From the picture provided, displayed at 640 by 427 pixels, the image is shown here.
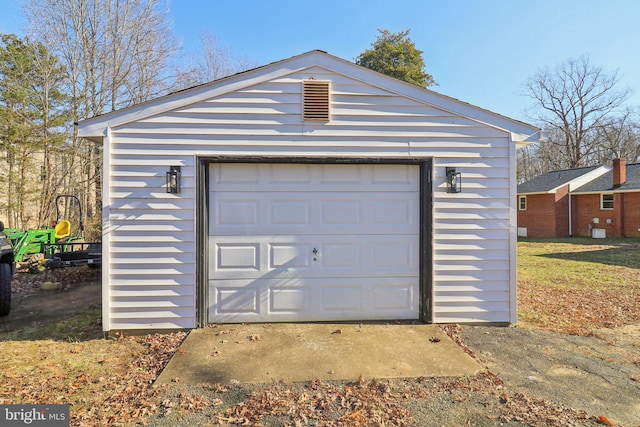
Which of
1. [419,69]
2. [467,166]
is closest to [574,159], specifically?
[419,69]

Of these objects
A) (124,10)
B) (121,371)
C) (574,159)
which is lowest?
(121,371)

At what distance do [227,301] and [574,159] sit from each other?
34.7 m

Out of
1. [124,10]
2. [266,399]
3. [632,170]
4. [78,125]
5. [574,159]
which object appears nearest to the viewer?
[266,399]

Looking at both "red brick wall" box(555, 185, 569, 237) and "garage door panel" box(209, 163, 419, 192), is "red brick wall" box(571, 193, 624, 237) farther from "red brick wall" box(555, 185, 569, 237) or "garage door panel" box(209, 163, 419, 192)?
"garage door panel" box(209, 163, 419, 192)

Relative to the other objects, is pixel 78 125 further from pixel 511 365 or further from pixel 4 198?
pixel 4 198

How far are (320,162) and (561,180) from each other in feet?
69.3

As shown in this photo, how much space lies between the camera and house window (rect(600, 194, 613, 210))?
17.6 metres

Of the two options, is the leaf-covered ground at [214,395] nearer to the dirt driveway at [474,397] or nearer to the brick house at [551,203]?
the dirt driveway at [474,397]

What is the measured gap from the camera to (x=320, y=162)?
14.9ft

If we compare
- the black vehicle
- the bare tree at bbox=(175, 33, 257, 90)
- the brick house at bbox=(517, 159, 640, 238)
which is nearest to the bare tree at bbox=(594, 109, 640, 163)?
the brick house at bbox=(517, 159, 640, 238)

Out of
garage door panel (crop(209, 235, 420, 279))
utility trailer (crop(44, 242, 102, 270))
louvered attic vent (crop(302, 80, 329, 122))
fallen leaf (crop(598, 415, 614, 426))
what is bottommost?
fallen leaf (crop(598, 415, 614, 426))

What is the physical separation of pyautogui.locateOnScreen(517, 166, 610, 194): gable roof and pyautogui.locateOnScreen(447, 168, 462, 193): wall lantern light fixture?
59.1ft

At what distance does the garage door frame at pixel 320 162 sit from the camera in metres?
4.36

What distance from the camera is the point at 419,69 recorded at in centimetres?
2059
